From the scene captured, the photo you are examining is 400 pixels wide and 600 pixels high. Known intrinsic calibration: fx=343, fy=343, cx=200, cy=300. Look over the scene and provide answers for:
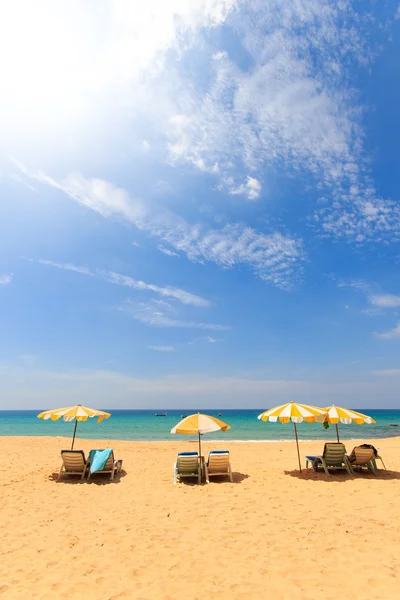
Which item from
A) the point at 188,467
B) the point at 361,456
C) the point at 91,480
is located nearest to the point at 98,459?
the point at 91,480

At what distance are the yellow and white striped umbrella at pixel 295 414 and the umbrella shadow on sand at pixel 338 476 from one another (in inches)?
68.6

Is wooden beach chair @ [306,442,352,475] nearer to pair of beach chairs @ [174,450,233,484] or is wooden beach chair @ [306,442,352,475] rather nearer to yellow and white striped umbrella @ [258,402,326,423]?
yellow and white striped umbrella @ [258,402,326,423]

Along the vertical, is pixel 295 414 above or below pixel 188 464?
above

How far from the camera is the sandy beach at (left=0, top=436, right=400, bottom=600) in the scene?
14.4 feet

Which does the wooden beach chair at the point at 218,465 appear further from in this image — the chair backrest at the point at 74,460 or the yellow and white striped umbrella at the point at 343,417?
the chair backrest at the point at 74,460

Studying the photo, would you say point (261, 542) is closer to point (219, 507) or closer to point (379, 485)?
point (219, 507)

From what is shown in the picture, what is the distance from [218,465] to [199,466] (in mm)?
604

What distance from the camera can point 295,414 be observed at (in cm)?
1019

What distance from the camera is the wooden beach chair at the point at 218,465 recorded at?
10.1 metres

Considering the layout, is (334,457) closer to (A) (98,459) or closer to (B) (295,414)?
(B) (295,414)

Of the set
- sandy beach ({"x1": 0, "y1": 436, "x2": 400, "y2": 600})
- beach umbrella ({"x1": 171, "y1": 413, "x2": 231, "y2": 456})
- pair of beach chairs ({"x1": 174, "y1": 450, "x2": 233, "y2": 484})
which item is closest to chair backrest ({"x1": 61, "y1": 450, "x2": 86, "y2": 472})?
sandy beach ({"x1": 0, "y1": 436, "x2": 400, "y2": 600})

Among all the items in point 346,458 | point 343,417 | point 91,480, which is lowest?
point 91,480

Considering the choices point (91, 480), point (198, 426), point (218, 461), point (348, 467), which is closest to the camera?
point (198, 426)

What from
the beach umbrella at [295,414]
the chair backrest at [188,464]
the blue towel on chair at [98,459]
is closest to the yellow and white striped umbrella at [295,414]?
the beach umbrella at [295,414]
